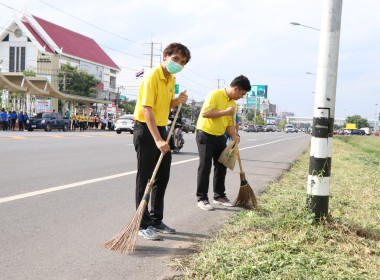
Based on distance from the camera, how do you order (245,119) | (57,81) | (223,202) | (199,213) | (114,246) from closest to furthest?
(114,246) < (199,213) < (223,202) < (57,81) < (245,119)

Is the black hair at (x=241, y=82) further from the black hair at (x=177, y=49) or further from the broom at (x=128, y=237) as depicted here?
the broom at (x=128, y=237)

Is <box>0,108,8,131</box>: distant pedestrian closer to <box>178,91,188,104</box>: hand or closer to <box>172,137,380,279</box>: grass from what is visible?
<box>172,137,380,279</box>: grass

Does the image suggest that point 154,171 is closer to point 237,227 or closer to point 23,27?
point 237,227

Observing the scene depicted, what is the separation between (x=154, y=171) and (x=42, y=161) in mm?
6536

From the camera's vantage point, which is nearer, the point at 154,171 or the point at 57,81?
the point at 154,171

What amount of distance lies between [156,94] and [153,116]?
0.24 m

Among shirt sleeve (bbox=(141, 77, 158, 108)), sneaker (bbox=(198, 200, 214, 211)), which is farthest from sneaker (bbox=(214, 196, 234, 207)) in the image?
shirt sleeve (bbox=(141, 77, 158, 108))

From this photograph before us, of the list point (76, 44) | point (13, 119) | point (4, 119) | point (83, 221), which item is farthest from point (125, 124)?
point (76, 44)

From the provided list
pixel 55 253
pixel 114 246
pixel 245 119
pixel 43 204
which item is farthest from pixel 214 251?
pixel 245 119

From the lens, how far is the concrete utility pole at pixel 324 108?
4.16 m

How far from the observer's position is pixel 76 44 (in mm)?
64438

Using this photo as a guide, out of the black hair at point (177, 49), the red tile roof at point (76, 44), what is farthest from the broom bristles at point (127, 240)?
the red tile roof at point (76, 44)

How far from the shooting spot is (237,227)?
4.36m

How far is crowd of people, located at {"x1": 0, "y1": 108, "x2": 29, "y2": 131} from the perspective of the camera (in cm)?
2750
